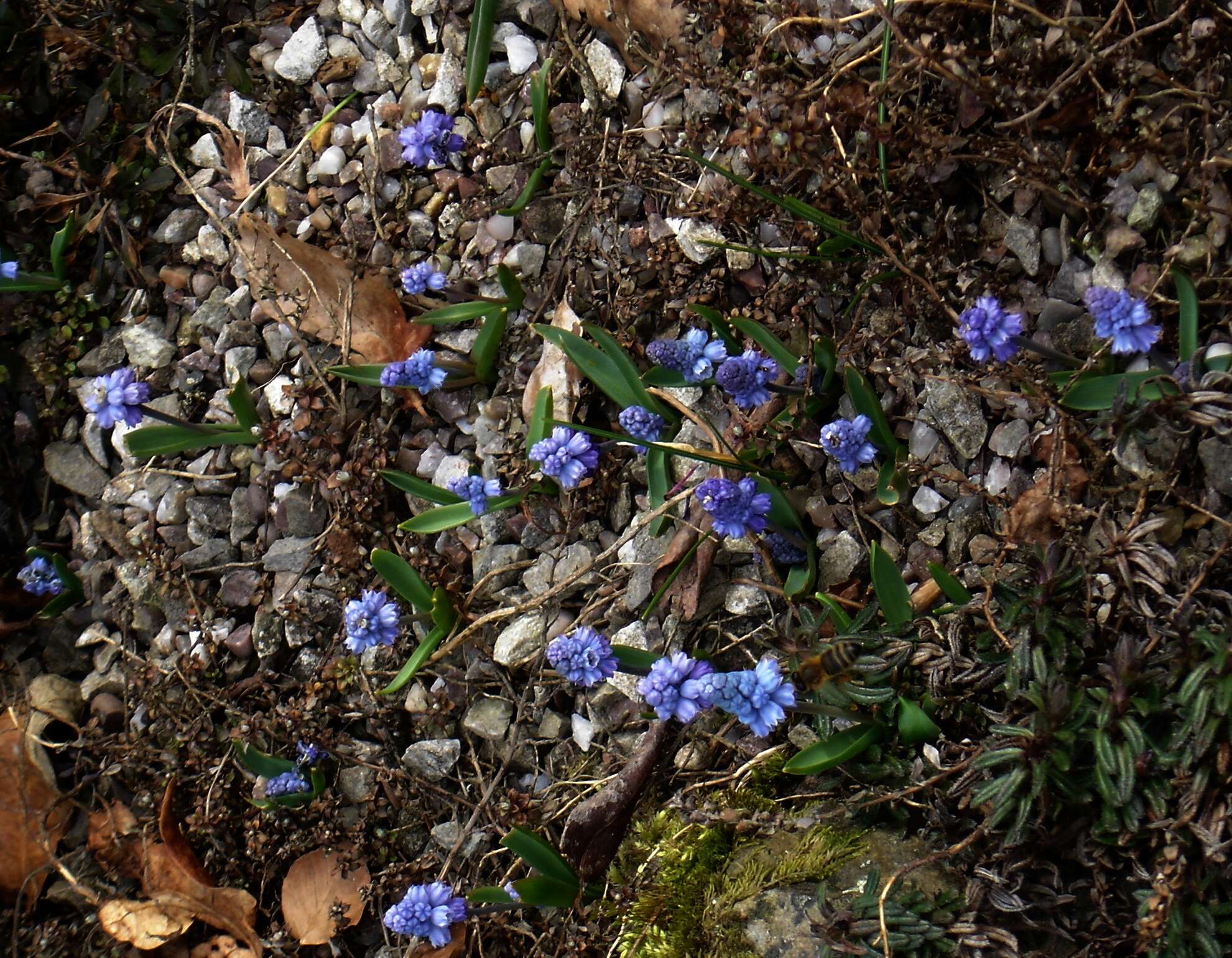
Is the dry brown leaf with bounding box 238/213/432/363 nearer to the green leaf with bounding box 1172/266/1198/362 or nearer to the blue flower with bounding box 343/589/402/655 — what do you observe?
the blue flower with bounding box 343/589/402/655

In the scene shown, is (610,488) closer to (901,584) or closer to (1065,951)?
(901,584)

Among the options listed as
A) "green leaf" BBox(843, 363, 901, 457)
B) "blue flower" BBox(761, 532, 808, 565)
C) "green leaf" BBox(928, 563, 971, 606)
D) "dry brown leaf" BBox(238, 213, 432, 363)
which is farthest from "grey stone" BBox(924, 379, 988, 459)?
"dry brown leaf" BBox(238, 213, 432, 363)

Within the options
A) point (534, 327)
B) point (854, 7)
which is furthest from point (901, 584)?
point (854, 7)

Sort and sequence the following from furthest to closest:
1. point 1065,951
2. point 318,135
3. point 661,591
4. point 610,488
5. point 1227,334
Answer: point 318,135 → point 610,488 → point 661,591 → point 1227,334 → point 1065,951

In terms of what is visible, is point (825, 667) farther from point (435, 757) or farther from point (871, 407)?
point (435, 757)

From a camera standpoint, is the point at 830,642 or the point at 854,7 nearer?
the point at 830,642

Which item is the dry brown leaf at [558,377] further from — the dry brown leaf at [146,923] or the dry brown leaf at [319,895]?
the dry brown leaf at [146,923]
